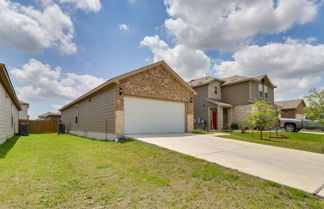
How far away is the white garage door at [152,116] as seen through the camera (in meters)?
10.1

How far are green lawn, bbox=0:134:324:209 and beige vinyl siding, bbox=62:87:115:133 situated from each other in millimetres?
5196

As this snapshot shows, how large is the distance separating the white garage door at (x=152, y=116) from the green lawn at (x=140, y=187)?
5314 mm

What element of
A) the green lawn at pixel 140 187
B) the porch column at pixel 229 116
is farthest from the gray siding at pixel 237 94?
the green lawn at pixel 140 187

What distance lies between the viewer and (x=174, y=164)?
471 centimetres

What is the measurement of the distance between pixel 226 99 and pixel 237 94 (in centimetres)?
147

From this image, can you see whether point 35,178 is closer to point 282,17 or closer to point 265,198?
point 265,198

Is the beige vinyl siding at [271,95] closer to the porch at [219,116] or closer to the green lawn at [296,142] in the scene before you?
the porch at [219,116]

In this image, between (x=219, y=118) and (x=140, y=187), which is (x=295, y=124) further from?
(x=140, y=187)

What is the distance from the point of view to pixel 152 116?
11.2 m

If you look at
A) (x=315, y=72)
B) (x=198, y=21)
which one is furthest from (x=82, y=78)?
(x=315, y=72)

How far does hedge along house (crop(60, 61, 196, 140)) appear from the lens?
9.72 metres

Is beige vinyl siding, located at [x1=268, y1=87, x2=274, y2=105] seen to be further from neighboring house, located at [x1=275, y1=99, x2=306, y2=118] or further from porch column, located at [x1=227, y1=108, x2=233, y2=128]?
porch column, located at [x1=227, y1=108, x2=233, y2=128]

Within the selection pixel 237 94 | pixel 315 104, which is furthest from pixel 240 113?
pixel 315 104

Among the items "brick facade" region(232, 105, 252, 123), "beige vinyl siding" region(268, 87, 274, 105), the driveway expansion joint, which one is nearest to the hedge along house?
the driveway expansion joint
